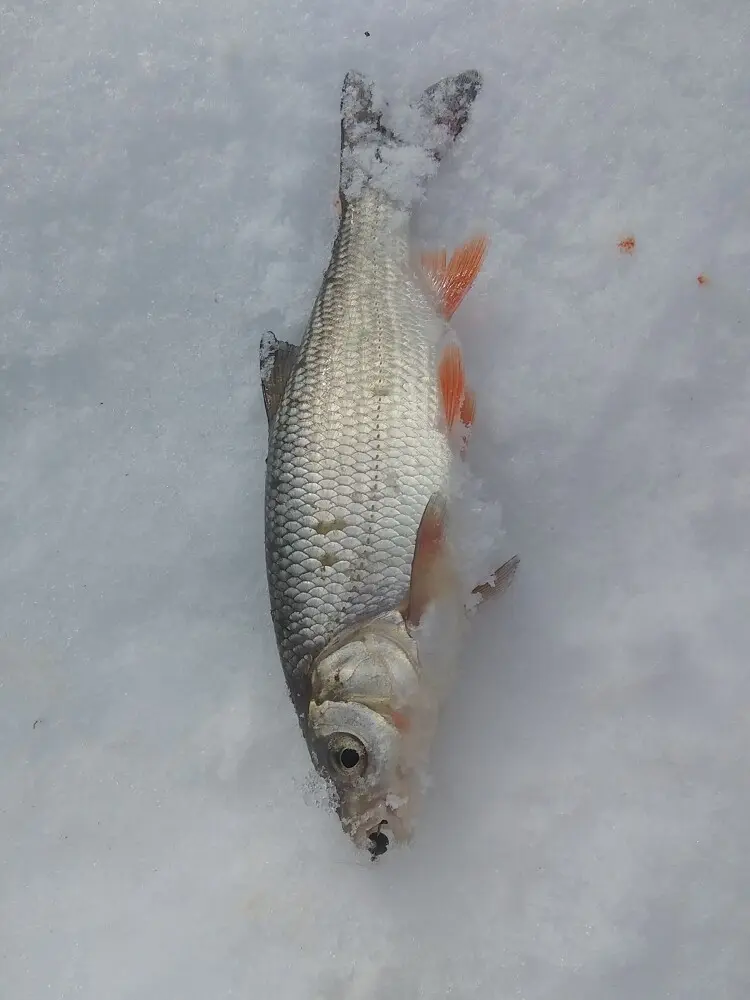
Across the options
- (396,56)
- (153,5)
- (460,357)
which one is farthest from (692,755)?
(153,5)

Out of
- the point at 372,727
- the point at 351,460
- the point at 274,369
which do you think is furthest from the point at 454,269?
the point at 372,727

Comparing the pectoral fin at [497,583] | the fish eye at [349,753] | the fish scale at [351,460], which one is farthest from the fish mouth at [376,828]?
the pectoral fin at [497,583]

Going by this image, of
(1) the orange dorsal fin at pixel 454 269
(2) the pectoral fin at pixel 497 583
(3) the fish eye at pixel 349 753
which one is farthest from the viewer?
A: (1) the orange dorsal fin at pixel 454 269

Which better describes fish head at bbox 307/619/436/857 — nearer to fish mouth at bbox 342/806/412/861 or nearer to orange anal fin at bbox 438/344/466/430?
fish mouth at bbox 342/806/412/861

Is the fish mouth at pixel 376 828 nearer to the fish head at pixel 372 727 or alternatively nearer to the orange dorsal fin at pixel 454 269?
the fish head at pixel 372 727

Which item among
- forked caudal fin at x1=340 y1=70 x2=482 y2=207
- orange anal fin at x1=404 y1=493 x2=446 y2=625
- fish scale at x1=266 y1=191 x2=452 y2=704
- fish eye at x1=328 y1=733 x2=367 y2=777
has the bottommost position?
fish eye at x1=328 y1=733 x2=367 y2=777

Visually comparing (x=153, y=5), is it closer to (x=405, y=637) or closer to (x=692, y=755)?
(x=405, y=637)

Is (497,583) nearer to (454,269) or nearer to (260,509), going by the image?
(260,509)

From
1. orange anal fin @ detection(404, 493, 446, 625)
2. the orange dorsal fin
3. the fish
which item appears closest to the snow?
the orange dorsal fin
